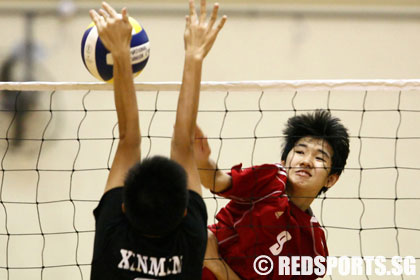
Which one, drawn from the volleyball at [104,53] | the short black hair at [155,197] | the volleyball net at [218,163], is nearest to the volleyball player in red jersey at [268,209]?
the volleyball at [104,53]

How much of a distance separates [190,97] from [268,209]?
80cm

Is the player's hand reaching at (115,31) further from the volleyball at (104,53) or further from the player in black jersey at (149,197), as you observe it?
the volleyball at (104,53)

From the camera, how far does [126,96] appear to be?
191cm

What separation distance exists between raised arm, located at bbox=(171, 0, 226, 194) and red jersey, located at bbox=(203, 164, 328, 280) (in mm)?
633

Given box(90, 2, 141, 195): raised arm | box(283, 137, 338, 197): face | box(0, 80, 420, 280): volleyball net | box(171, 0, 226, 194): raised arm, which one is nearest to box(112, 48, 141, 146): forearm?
box(90, 2, 141, 195): raised arm

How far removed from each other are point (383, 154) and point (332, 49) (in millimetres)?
888

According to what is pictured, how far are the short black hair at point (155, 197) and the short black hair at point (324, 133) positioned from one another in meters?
1.16

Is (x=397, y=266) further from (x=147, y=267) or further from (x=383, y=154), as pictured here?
(x=147, y=267)

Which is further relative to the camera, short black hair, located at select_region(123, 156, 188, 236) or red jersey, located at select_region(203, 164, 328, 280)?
red jersey, located at select_region(203, 164, 328, 280)

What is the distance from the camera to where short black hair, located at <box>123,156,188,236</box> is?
1.65 m

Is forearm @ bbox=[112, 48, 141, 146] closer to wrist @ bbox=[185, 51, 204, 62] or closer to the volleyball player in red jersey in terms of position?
wrist @ bbox=[185, 51, 204, 62]

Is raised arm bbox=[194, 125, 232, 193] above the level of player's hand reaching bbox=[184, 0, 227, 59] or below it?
below

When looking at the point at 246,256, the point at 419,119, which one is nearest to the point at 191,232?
the point at 246,256

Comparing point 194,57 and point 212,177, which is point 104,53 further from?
point 212,177
